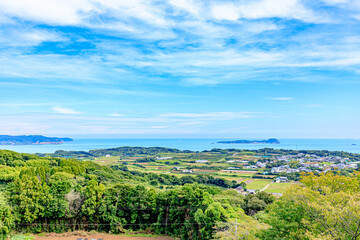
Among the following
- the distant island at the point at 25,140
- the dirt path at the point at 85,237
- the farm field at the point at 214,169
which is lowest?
the farm field at the point at 214,169

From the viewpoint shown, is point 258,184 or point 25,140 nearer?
point 258,184

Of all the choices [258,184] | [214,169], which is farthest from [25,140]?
[258,184]

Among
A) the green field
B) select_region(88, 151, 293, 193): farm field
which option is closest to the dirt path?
select_region(88, 151, 293, 193): farm field

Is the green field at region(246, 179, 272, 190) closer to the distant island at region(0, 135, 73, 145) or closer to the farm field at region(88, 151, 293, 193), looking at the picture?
the farm field at region(88, 151, 293, 193)

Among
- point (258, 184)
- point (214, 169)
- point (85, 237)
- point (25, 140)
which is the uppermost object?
point (25, 140)

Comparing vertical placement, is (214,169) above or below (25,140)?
below

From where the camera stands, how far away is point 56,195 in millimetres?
16750

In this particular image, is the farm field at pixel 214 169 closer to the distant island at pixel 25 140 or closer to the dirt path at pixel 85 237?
the dirt path at pixel 85 237

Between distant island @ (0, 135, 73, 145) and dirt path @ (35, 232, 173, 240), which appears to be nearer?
dirt path @ (35, 232, 173, 240)

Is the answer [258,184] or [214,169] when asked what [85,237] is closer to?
[258,184]

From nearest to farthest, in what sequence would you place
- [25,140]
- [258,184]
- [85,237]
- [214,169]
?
[85,237], [258,184], [214,169], [25,140]

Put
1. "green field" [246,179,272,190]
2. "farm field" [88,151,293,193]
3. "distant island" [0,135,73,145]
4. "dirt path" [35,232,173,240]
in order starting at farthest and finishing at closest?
1. "distant island" [0,135,73,145]
2. "farm field" [88,151,293,193]
3. "green field" [246,179,272,190]
4. "dirt path" [35,232,173,240]

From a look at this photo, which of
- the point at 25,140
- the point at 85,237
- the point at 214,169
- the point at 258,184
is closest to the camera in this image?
the point at 85,237

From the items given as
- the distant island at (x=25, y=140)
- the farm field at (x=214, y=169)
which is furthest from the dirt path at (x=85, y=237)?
the distant island at (x=25, y=140)
